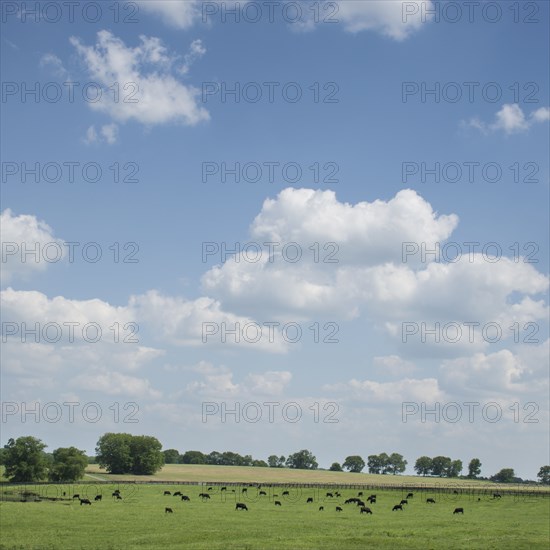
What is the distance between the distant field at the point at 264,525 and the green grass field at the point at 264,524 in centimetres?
6

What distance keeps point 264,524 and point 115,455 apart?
335 ft

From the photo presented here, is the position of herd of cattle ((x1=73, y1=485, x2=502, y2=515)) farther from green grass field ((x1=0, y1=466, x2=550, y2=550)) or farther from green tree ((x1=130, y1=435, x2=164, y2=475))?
green tree ((x1=130, y1=435, x2=164, y2=475))

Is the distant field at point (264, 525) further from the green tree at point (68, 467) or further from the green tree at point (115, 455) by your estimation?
the green tree at point (115, 455)

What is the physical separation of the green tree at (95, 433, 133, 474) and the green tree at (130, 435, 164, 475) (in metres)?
1.10

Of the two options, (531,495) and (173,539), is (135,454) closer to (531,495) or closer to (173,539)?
(531,495)

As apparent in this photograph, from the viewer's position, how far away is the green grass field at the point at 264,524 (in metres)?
42.8

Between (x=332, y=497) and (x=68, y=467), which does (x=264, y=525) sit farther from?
(x=68, y=467)

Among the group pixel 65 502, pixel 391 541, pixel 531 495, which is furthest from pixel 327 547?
pixel 531 495

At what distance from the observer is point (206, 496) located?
269ft

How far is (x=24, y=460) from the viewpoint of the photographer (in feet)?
381

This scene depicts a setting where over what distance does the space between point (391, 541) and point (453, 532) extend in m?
7.66

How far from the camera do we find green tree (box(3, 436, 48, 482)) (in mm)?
115500

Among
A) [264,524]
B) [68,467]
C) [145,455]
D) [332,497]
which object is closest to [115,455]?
[145,455]

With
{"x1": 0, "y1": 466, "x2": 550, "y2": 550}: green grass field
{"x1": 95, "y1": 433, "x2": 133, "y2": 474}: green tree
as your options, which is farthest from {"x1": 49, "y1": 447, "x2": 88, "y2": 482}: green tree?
{"x1": 0, "y1": 466, "x2": 550, "y2": 550}: green grass field
